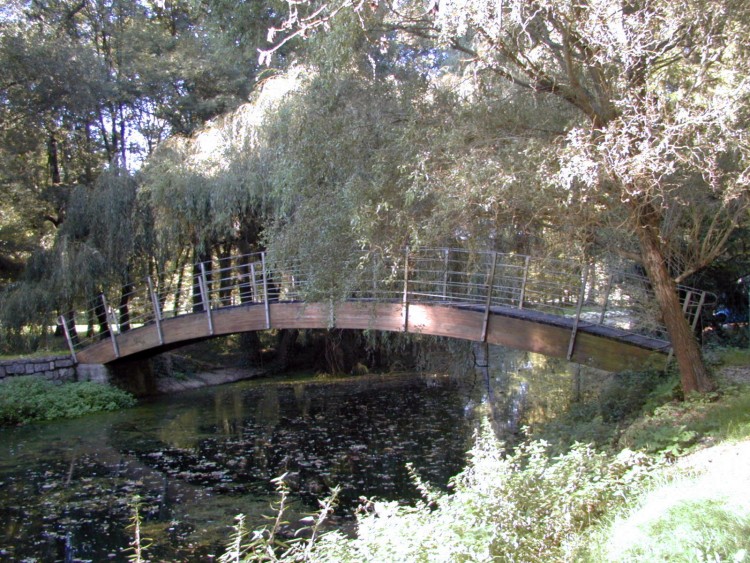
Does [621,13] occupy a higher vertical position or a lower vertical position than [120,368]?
higher

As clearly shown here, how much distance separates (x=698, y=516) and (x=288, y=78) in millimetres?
11367

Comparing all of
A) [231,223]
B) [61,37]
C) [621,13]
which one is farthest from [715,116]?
[61,37]

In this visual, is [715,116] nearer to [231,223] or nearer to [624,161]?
[624,161]

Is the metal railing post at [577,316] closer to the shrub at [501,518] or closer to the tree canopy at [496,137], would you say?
the tree canopy at [496,137]

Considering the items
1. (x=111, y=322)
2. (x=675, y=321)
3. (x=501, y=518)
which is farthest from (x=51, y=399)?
(x=501, y=518)

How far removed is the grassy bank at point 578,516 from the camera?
3363 millimetres

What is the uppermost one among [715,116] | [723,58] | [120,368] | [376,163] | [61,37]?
[61,37]

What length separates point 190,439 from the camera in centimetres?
1091

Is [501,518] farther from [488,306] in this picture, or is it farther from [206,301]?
[206,301]

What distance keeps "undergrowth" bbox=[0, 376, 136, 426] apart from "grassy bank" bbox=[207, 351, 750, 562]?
935cm

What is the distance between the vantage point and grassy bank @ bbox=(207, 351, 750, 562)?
336 centimetres

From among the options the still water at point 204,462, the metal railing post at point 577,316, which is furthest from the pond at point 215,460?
the metal railing post at point 577,316

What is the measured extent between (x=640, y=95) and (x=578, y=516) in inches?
169

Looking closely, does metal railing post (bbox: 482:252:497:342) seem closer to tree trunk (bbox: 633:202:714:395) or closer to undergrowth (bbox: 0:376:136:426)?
tree trunk (bbox: 633:202:714:395)
